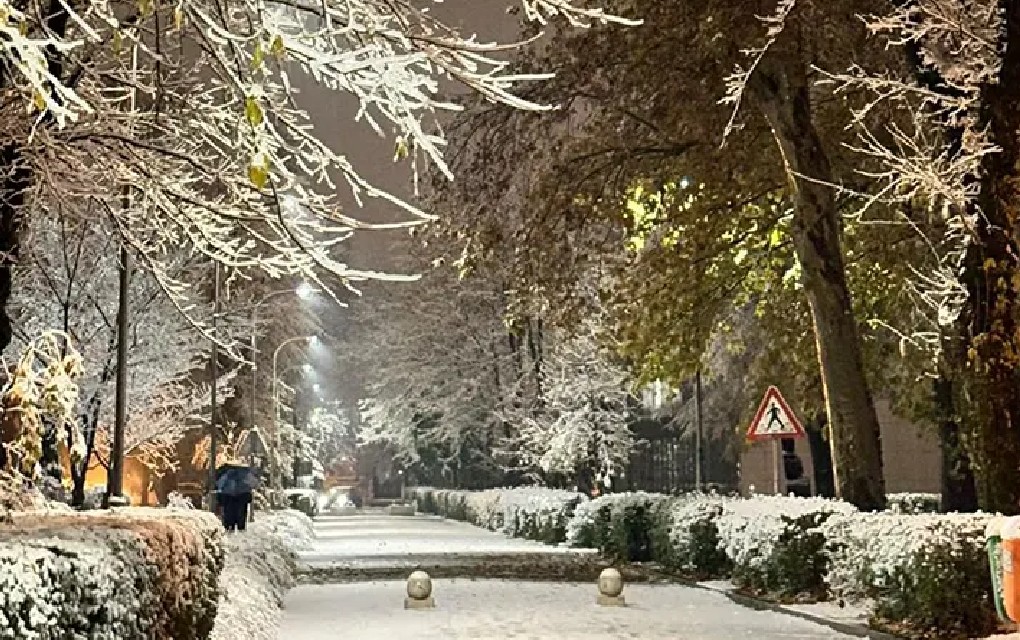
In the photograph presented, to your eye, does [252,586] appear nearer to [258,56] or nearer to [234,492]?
[258,56]

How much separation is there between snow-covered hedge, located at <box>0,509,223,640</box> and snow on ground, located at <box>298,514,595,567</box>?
1889 cm

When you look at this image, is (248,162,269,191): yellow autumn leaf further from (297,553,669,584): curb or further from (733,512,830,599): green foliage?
(297,553,669,584): curb

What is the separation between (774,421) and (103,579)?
13.8 meters

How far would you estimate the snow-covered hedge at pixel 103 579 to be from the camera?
21.4 feet

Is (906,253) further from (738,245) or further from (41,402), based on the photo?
(41,402)

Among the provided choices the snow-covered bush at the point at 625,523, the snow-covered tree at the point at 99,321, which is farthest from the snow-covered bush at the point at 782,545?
the snow-covered tree at the point at 99,321

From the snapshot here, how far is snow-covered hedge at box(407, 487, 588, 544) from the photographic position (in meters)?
38.8

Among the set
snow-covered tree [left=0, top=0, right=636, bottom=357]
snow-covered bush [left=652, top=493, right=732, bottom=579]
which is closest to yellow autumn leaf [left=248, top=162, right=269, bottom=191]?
snow-covered tree [left=0, top=0, right=636, bottom=357]

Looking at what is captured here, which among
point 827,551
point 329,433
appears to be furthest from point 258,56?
point 329,433

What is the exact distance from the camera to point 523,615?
17906mm

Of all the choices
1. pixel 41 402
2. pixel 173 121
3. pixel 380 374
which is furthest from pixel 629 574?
pixel 380 374

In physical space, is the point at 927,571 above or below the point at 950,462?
below

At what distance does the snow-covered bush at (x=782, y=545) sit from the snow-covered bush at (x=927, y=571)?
8.18 ft

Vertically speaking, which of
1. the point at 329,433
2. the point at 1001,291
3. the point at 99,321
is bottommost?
the point at 1001,291
